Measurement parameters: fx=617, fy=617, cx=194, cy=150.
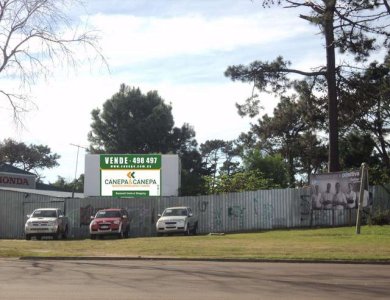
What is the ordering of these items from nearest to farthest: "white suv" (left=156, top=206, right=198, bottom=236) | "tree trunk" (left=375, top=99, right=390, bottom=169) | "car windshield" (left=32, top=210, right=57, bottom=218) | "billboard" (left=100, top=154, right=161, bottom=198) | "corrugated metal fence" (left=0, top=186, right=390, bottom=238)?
"white suv" (left=156, top=206, right=198, bottom=236), "car windshield" (left=32, top=210, right=57, bottom=218), "corrugated metal fence" (left=0, top=186, right=390, bottom=238), "billboard" (left=100, top=154, right=161, bottom=198), "tree trunk" (left=375, top=99, right=390, bottom=169)

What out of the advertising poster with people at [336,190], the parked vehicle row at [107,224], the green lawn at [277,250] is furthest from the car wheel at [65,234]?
the advertising poster with people at [336,190]

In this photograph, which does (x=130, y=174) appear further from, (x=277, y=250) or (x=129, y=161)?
(x=277, y=250)

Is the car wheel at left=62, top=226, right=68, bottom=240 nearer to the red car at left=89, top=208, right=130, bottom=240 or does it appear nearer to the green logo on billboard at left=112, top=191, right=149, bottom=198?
the red car at left=89, top=208, right=130, bottom=240

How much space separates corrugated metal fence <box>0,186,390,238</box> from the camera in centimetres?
3525

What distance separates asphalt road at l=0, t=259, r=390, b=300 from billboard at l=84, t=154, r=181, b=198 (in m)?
28.5

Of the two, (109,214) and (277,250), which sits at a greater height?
(109,214)

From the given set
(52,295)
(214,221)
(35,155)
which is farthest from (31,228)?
(35,155)

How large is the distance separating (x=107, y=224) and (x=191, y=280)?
66.2 ft

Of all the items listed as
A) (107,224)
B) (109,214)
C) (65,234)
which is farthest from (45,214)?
(107,224)

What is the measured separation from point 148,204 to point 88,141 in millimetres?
38945

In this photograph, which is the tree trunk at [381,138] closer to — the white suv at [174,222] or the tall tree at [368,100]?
the tall tree at [368,100]

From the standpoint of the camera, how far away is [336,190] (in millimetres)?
33656

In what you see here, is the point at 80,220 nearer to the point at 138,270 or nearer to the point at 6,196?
the point at 6,196

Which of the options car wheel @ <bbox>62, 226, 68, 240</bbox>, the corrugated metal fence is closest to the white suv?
the corrugated metal fence
